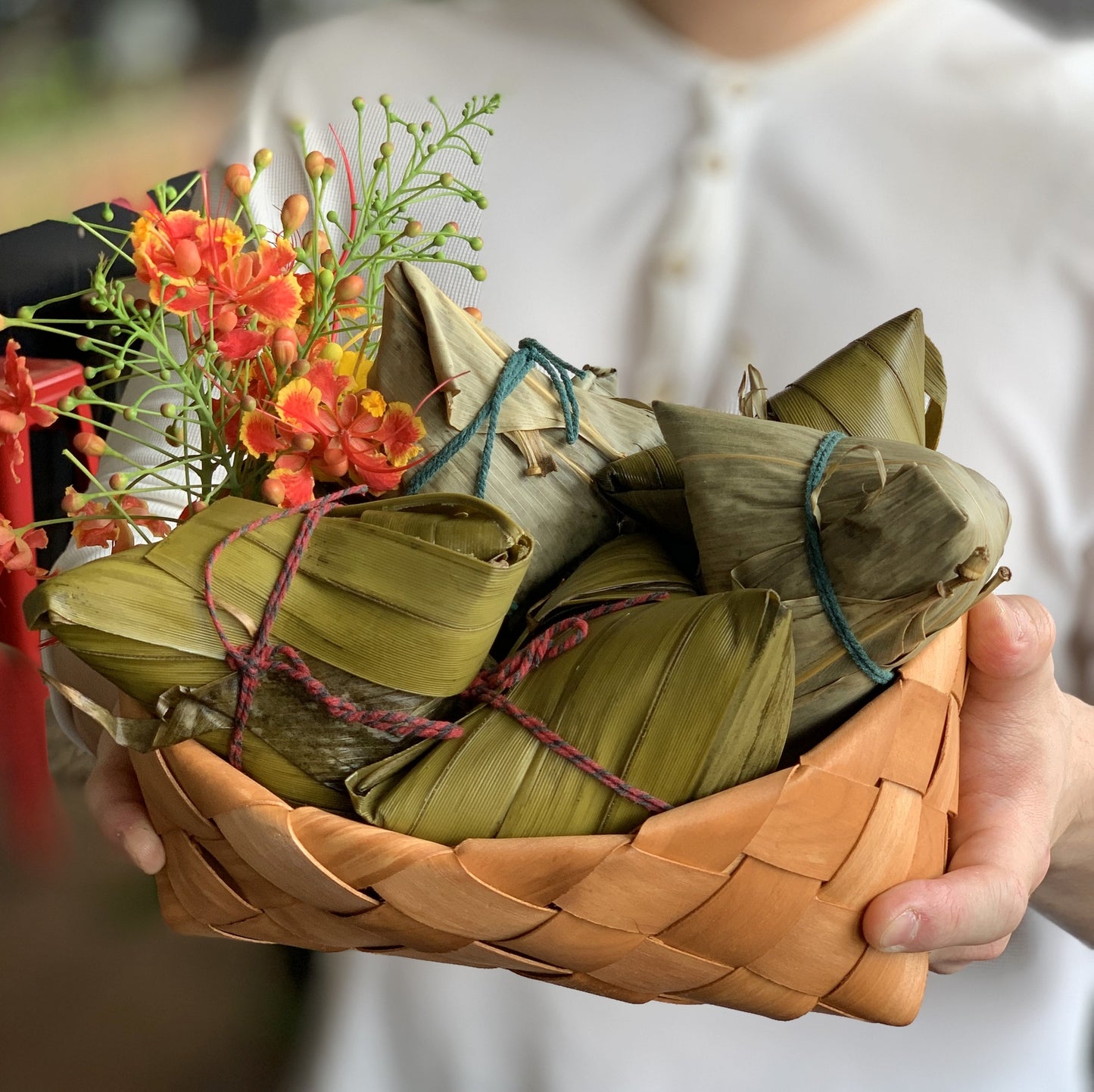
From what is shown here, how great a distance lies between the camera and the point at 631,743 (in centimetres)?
A: 34

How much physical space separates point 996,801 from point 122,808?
1.18 feet

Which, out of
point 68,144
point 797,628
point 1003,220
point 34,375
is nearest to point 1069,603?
point 1003,220

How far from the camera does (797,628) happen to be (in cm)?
34

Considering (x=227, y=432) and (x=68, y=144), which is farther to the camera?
(x=68, y=144)

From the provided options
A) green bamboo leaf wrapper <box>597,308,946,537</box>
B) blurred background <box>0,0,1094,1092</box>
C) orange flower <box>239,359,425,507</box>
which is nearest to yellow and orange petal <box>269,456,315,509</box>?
orange flower <box>239,359,425,507</box>

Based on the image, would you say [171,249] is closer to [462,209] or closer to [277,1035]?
[462,209]

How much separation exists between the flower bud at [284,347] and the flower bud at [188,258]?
0.03m

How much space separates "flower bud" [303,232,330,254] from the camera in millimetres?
381

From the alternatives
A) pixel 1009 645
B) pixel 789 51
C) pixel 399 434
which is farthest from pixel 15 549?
pixel 789 51

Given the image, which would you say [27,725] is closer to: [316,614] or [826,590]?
[316,614]

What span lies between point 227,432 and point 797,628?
0.75 feet

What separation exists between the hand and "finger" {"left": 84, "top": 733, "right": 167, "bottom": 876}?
269 millimetres

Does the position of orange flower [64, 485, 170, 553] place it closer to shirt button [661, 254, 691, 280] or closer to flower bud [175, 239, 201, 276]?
flower bud [175, 239, 201, 276]

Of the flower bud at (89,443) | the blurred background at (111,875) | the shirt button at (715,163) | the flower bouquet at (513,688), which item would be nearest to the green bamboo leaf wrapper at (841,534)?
the flower bouquet at (513,688)
